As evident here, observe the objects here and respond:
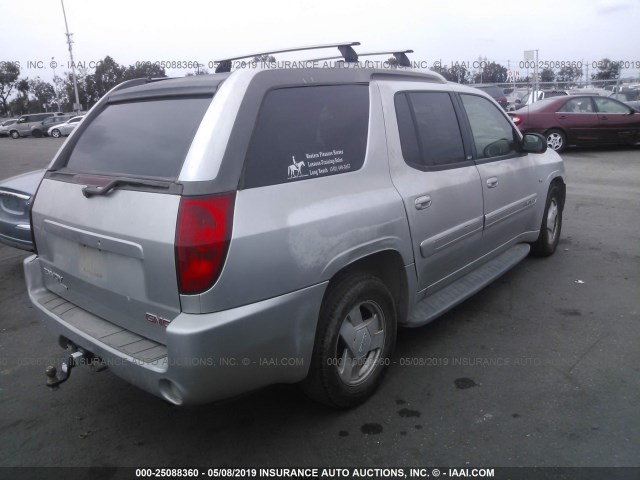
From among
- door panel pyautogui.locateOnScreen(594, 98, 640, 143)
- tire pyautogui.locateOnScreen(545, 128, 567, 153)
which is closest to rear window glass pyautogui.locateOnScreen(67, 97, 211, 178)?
tire pyautogui.locateOnScreen(545, 128, 567, 153)

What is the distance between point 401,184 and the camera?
321 cm

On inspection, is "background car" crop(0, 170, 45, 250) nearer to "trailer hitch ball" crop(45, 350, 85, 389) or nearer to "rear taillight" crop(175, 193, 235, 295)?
"trailer hitch ball" crop(45, 350, 85, 389)

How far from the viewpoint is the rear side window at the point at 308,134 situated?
2.54 m

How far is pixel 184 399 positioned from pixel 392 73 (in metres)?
2.36

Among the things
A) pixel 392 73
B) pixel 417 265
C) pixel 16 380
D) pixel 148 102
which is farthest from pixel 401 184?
pixel 16 380

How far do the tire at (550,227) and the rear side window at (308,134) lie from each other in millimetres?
3084

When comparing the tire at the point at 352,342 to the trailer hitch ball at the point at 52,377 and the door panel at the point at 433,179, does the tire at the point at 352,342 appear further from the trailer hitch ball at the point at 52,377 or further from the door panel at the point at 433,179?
the trailer hitch ball at the point at 52,377

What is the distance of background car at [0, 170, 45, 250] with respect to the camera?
5113mm

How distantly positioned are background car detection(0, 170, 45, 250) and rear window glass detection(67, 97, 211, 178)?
2.27 m

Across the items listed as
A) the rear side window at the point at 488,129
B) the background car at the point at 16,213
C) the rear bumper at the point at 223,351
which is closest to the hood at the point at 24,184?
the background car at the point at 16,213

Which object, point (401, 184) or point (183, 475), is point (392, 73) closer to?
point (401, 184)

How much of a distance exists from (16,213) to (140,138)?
10.4ft

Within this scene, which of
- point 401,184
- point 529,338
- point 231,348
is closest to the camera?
point 231,348

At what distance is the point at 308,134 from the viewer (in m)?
2.78
